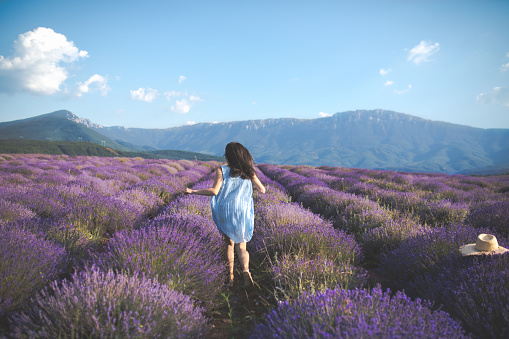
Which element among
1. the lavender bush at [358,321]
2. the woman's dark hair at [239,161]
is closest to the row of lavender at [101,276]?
the lavender bush at [358,321]

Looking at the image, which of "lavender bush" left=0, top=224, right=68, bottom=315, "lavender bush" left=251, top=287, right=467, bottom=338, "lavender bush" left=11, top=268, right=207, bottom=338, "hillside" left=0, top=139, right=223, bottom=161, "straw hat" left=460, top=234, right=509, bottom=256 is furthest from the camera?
"hillside" left=0, top=139, right=223, bottom=161

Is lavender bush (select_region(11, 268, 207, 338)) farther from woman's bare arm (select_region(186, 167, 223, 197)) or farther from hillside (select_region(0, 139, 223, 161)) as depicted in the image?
hillside (select_region(0, 139, 223, 161))

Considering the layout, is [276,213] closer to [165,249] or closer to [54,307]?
[165,249]

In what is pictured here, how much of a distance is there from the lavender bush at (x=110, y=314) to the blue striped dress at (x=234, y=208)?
3.30 feet

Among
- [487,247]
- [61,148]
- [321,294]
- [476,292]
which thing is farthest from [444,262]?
[61,148]

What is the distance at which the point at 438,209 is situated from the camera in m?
4.79

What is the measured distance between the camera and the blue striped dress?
2.63 metres

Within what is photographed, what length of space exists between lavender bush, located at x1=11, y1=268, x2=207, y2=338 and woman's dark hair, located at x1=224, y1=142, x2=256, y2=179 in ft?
4.62

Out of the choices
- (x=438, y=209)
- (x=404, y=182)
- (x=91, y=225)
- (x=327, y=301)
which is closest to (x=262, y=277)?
(x=327, y=301)

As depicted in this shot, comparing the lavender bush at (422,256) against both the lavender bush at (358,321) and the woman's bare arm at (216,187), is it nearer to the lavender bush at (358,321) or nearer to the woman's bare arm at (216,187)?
the lavender bush at (358,321)

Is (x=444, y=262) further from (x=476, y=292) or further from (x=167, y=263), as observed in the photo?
(x=167, y=263)

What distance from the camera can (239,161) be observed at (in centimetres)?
271

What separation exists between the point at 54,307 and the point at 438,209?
234 inches

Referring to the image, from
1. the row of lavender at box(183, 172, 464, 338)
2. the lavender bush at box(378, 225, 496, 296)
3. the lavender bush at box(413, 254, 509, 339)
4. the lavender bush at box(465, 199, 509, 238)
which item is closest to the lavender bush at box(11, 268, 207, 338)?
the row of lavender at box(183, 172, 464, 338)
